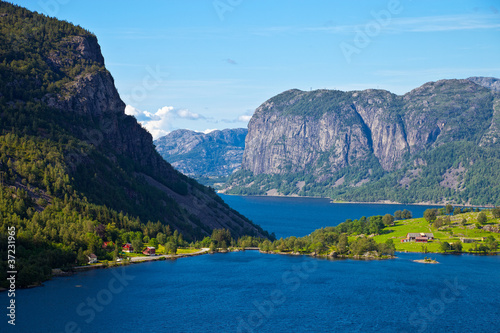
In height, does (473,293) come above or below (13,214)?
below

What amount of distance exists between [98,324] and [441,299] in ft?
302

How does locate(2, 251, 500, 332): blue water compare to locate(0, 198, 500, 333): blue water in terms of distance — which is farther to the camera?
locate(2, 251, 500, 332): blue water

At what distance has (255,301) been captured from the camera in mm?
152125

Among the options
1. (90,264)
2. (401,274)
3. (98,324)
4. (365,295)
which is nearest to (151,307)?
(98,324)

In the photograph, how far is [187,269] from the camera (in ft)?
630

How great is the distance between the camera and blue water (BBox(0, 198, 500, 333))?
129000 mm

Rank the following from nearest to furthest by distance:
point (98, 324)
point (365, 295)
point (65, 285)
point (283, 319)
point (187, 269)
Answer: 1. point (98, 324)
2. point (283, 319)
3. point (65, 285)
4. point (365, 295)
5. point (187, 269)

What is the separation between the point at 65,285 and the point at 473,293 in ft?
374

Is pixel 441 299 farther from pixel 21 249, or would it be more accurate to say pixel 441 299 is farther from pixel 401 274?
pixel 21 249

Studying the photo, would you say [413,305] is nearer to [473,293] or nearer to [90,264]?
[473,293]

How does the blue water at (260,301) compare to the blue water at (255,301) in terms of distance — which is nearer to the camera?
the blue water at (255,301)

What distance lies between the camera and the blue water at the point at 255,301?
129 m

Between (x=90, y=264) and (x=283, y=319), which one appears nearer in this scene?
(x=283, y=319)

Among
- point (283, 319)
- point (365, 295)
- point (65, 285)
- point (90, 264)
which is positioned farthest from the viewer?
point (90, 264)
